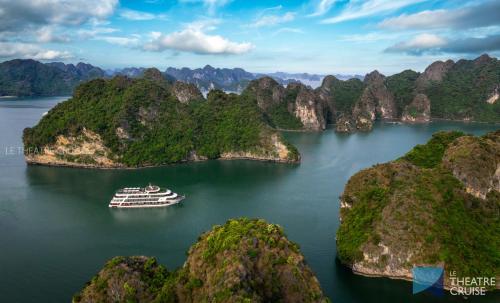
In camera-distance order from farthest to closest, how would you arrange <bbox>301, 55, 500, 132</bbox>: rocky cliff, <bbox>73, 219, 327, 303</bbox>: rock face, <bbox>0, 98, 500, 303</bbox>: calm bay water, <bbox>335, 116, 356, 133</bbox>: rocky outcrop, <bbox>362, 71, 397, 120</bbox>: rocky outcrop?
<bbox>362, 71, 397, 120</bbox>: rocky outcrop
<bbox>301, 55, 500, 132</bbox>: rocky cliff
<bbox>335, 116, 356, 133</bbox>: rocky outcrop
<bbox>0, 98, 500, 303</bbox>: calm bay water
<bbox>73, 219, 327, 303</bbox>: rock face

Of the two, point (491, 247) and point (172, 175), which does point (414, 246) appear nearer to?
point (491, 247)

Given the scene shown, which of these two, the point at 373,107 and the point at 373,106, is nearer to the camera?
the point at 373,107

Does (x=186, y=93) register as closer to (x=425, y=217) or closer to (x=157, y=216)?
(x=157, y=216)

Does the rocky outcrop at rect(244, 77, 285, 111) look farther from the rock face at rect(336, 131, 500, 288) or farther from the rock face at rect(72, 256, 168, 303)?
the rock face at rect(72, 256, 168, 303)

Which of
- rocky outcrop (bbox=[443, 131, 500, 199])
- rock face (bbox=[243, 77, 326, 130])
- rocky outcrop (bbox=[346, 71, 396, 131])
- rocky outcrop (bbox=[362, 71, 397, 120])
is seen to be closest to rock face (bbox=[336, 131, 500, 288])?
rocky outcrop (bbox=[443, 131, 500, 199])
